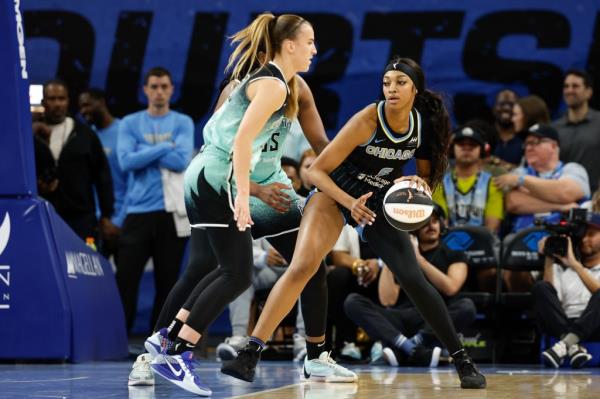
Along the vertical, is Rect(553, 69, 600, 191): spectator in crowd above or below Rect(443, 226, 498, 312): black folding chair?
above

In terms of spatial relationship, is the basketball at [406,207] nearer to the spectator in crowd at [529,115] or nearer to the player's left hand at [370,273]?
the player's left hand at [370,273]

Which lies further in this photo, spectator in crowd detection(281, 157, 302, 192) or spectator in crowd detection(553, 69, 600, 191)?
spectator in crowd detection(553, 69, 600, 191)

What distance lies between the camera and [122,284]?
32.5ft

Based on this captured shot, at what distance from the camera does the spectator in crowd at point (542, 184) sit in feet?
31.0

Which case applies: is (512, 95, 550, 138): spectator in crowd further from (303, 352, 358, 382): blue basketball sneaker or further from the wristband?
(303, 352, 358, 382): blue basketball sneaker

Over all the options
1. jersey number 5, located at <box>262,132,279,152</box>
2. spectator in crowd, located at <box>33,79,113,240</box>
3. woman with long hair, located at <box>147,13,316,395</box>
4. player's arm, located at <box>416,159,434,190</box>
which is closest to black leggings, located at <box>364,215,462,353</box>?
player's arm, located at <box>416,159,434,190</box>

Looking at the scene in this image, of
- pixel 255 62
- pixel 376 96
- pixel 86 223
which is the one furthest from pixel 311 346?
pixel 376 96

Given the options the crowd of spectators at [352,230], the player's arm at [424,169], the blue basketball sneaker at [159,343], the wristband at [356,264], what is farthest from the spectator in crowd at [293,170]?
the blue basketball sneaker at [159,343]

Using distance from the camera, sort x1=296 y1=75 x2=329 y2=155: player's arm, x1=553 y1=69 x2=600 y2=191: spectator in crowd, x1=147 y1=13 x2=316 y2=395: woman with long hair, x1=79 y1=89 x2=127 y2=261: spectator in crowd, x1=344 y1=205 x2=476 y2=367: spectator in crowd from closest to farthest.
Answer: x1=147 y1=13 x2=316 y2=395: woman with long hair
x1=296 y1=75 x2=329 y2=155: player's arm
x1=344 y1=205 x2=476 y2=367: spectator in crowd
x1=553 y1=69 x2=600 y2=191: spectator in crowd
x1=79 y1=89 x2=127 y2=261: spectator in crowd

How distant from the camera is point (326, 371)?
6648 millimetres

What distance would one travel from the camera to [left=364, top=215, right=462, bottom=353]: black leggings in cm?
621

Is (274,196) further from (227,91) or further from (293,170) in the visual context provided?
(293,170)

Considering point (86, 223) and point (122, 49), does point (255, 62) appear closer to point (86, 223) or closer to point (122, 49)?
point (86, 223)

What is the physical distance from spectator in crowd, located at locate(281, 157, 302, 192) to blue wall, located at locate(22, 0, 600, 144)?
145cm
